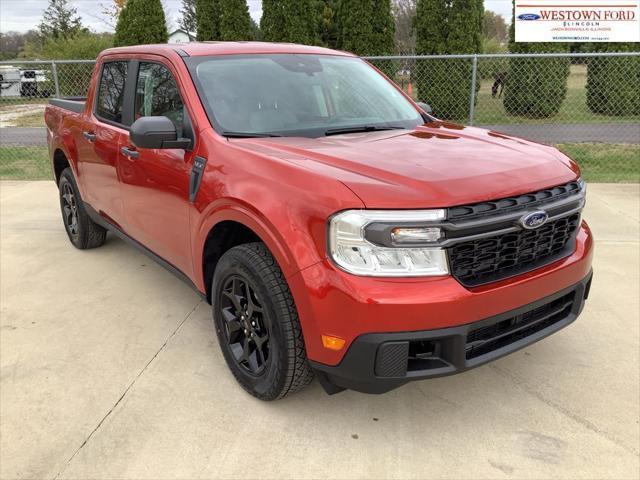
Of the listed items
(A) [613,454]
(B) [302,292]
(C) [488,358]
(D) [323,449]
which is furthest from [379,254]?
(A) [613,454]

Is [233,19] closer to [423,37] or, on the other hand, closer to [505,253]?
[423,37]

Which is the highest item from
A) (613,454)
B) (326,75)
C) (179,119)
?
(326,75)

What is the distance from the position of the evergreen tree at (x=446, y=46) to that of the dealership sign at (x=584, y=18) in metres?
1.42

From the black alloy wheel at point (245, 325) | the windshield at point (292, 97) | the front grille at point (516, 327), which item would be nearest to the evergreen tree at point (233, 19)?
the windshield at point (292, 97)

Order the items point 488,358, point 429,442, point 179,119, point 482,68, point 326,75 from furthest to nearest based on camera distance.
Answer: point 482,68 → point 326,75 → point 179,119 → point 429,442 → point 488,358

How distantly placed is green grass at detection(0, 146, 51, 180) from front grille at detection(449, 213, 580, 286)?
8.36 meters

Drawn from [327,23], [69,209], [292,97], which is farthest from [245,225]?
[327,23]

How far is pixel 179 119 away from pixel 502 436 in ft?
8.01

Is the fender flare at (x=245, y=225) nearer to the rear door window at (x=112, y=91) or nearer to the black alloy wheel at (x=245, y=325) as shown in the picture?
the black alloy wheel at (x=245, y=325)

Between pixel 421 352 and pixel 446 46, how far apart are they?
12571 mm

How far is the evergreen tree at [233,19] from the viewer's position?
13.1 metres

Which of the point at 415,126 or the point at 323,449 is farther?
the point at 415,126

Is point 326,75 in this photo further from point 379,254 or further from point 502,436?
point 502,436

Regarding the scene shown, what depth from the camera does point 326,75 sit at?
3.68 meters
